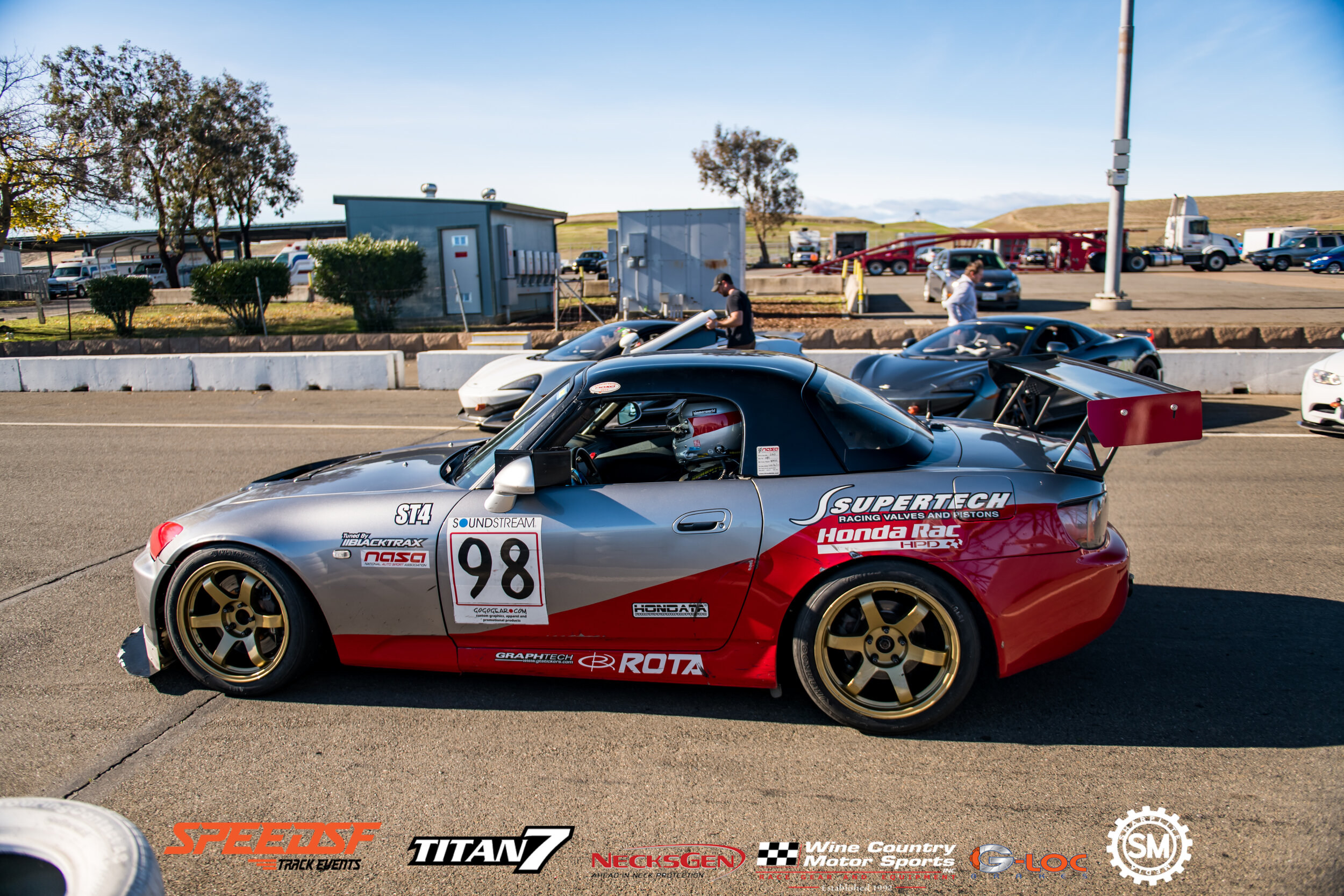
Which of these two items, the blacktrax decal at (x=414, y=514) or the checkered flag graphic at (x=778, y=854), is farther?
the blacktrax decal at (x=414, y=514)

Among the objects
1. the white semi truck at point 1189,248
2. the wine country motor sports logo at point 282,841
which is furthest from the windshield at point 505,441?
the white semi truck at point 1189,248

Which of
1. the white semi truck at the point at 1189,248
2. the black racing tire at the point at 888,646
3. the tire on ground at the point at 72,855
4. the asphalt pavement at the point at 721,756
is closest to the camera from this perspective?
the tire on ground at the point at 72,855

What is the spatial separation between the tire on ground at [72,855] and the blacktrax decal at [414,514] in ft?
5.85

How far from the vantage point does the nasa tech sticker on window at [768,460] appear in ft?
11.6

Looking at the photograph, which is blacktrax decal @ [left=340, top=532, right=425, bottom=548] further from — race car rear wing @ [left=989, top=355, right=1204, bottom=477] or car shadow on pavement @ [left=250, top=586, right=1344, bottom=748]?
race car rear wing @ [left=989, top=355, right=1204, bottom=477]

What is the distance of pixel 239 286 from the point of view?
21281 mm

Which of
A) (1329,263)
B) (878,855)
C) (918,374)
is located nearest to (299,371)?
(918,374)

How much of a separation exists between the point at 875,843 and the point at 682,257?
19.9 m

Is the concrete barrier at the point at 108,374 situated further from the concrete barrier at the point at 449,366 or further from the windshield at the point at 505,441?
the windshield at the point at 505,441

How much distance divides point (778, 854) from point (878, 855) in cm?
31

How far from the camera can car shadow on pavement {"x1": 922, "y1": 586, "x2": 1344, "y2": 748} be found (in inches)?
134

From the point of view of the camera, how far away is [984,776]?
→ 3145mm

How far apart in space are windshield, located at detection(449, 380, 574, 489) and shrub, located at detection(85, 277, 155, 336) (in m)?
22.0

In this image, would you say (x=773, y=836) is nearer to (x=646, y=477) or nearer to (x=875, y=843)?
(x=875, y=843)
